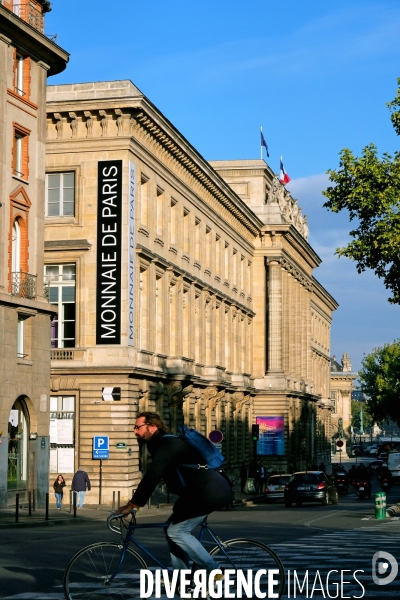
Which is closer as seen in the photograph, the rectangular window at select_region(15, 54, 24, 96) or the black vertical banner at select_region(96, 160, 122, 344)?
the rectangular window at select_region(15, 54, 24, 96)

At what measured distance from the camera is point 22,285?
4100cm

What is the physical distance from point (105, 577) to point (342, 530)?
17461 millimetres

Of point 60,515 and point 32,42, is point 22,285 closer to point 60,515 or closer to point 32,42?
point 60,515

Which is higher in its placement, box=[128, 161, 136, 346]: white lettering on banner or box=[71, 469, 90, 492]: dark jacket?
box=[128, 161, 136, 346]: white lettering on banner

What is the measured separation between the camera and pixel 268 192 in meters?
95.4

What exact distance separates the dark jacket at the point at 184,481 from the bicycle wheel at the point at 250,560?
544 millimetres

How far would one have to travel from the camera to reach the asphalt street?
13.7 metres

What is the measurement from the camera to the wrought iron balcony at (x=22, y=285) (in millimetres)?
40750

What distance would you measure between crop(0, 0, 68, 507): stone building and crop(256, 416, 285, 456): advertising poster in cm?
4624

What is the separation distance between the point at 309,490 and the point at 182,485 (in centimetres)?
3847

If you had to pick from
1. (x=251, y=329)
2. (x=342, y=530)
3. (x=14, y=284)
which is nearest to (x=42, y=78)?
(x=14, y=284)

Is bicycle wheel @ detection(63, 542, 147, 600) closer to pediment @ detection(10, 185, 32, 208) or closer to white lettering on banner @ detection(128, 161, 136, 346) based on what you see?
pediment @ detection(10, 185, 32, 208)

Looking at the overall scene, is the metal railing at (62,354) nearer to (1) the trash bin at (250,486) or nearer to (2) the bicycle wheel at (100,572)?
(1) the trash bin at (250,486)

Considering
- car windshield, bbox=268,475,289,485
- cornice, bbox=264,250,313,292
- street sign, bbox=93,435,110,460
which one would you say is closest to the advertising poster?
cornice, bbox=264,250,313,292
